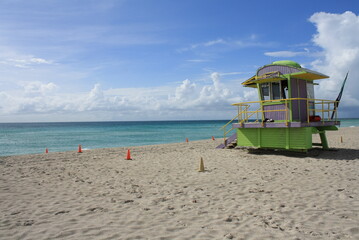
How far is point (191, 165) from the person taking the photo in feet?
40.0

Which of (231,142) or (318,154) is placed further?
(231,142)

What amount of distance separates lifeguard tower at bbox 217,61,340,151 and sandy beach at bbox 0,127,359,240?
2.54 metres

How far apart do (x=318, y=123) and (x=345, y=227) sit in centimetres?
1033

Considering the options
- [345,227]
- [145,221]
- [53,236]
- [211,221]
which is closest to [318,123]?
[345,227]

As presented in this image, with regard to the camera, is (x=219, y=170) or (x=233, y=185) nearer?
(x=233, y=185)

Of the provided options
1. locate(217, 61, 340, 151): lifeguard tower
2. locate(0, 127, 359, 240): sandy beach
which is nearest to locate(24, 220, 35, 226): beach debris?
locate(0, 127, 359, 240): sandy beach

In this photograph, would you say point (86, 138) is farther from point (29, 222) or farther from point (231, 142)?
point (29, 222)

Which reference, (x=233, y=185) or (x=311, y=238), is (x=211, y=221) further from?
(x=233, y=185)

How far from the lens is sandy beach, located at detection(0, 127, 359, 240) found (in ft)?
15.9

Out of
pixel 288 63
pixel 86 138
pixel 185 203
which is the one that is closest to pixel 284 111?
pixel 288 63

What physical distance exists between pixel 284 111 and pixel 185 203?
10.1 metres

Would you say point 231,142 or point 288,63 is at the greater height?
point 288,63

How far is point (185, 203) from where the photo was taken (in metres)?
6.55

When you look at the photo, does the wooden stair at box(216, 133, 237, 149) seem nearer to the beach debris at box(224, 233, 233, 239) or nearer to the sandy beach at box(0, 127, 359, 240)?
the sandy beach at box(0, 127, 359, 240)
